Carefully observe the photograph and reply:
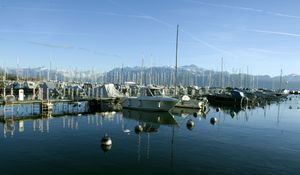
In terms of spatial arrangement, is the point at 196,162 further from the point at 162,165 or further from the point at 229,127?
the point at 229,127

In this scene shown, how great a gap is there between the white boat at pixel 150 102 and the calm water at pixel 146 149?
955 centimetres

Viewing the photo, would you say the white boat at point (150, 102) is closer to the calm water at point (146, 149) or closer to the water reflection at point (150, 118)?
the water reflection at point (150, 118)

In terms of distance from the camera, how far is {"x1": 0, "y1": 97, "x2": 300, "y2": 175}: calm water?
2384cm

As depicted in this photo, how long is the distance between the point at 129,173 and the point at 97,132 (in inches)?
665

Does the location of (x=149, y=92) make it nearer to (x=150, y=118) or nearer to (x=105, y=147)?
(x=150, y=118)

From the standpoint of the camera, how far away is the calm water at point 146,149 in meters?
23.8

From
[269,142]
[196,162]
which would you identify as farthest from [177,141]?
[269,142]

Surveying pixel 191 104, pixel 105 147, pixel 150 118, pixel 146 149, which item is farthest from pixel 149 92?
pixel 105 147

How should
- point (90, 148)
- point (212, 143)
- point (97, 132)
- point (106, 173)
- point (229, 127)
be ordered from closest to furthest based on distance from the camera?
point (106, 173)
point (90, 148)
point (212, 143)
point (97, 132)
point (229, 127)

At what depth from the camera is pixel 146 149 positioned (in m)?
29.9

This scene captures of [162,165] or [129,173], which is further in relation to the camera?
[162,165]

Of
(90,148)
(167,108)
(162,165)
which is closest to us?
(162,165)

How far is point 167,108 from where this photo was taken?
188 ft

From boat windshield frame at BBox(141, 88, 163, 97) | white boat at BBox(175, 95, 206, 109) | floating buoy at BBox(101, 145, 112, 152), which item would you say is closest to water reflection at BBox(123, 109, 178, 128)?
boat windshield frame at BBox(141, 88, 163, 97)
